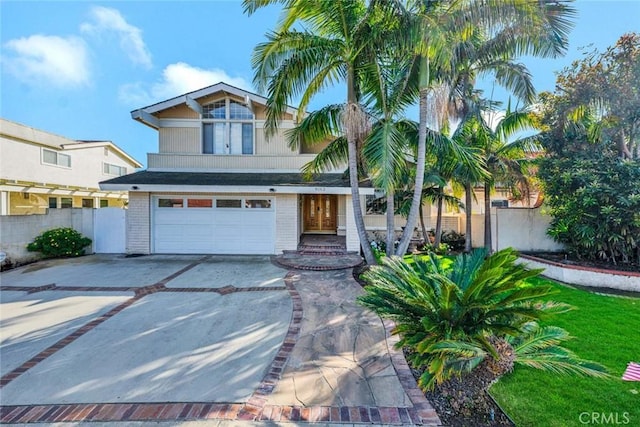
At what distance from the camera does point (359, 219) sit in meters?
8.07

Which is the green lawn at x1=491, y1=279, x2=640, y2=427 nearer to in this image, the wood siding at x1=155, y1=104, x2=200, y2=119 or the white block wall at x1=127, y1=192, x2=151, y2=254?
the white block wall at x1=127, y1=192, x2=151, y2=254

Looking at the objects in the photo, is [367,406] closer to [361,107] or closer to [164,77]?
[361,107]

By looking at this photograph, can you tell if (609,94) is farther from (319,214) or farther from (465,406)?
(319,214)

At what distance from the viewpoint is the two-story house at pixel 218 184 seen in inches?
422

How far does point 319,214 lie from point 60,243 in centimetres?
1129

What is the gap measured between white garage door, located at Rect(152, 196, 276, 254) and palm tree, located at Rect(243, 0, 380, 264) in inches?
182

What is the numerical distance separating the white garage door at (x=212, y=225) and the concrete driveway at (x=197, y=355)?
3870 mm

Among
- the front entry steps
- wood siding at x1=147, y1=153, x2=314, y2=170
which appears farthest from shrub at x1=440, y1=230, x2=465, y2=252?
wood siding at x1=147, y1=153, x2=314, y2=170

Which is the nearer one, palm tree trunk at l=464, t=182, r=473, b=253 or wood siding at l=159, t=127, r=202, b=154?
palm tree trunk at l=464, t=182, r=473, b=253

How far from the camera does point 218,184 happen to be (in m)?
10.4

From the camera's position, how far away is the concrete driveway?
2963mm

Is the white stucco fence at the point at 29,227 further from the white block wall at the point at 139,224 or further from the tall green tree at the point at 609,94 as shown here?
the tall green tree at the point at 609,94

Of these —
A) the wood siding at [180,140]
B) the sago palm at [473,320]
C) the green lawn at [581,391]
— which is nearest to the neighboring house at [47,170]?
the wood siding at [180,140]

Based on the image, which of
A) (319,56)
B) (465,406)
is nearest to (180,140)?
(319,56)
